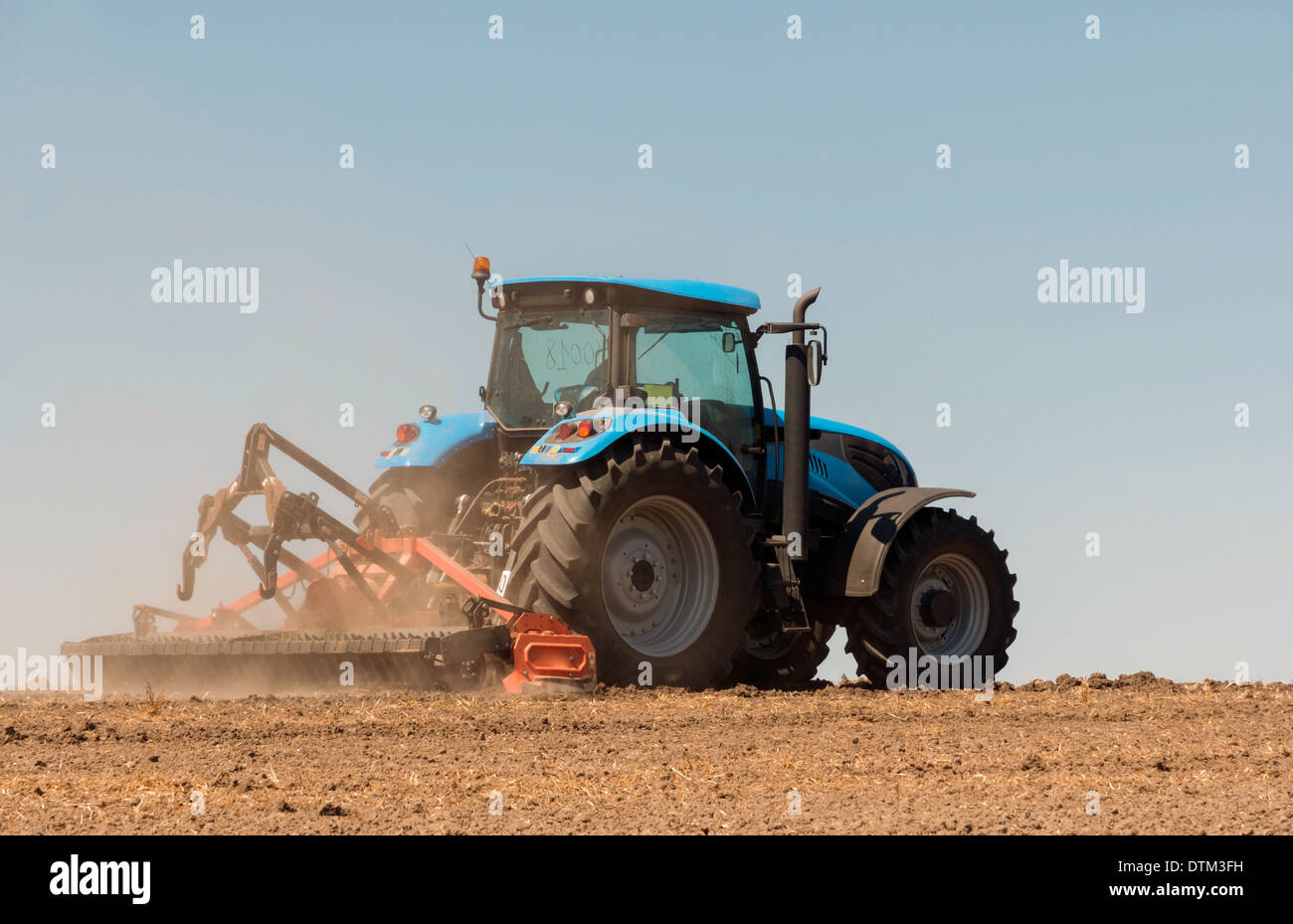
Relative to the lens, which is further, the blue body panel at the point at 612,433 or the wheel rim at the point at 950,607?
the wheel rim at the point at 950,607

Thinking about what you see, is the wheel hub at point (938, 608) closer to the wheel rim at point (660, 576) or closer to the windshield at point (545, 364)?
the wheel rim at point (660, 576)

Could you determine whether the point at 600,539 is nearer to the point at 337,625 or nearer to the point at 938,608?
the point at 337,625

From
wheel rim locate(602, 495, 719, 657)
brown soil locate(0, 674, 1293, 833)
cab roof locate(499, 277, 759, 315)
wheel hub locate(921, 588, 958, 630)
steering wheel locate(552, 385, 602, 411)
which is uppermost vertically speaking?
cab roof locate(499, 277, 759, 315)

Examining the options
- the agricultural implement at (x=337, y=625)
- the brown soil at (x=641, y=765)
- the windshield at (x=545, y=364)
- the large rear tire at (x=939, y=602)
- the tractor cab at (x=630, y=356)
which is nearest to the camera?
the brown soil at (x=641, y=765)

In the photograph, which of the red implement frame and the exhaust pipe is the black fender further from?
the red implement frame

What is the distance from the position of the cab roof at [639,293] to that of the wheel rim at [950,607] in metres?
2.32

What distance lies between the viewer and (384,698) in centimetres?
777

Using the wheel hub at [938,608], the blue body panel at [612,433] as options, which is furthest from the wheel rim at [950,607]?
the blue body panel at [612,433]

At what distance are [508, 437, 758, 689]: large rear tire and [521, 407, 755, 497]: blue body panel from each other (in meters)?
0.12

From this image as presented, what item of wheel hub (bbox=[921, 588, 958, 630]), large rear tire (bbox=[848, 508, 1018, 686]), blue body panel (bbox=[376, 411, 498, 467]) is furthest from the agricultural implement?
wheel hub (bbox=[921, 588, 958, 630])

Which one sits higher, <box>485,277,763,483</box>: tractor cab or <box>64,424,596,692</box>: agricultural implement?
<box>485,277,763,483</box>: tractor cab

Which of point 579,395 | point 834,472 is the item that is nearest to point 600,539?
point 579,395

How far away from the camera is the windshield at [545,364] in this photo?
932 cm

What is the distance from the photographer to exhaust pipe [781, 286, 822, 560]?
31.0 ft
